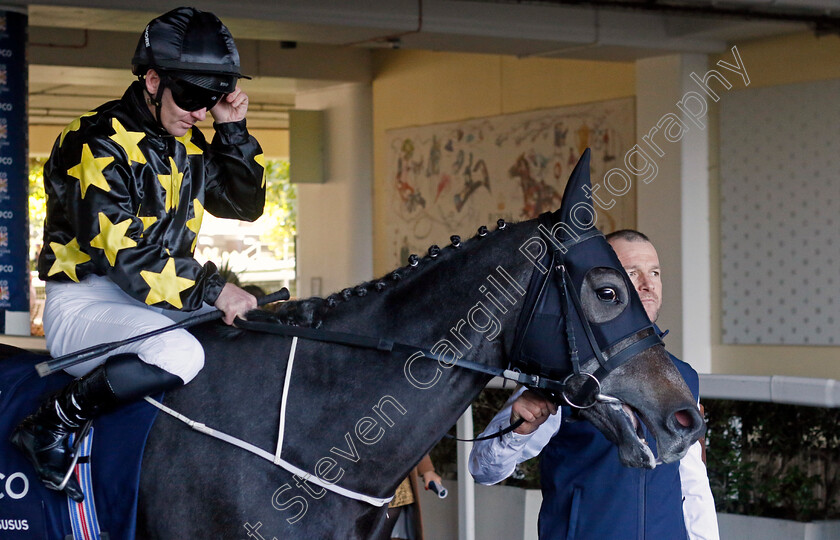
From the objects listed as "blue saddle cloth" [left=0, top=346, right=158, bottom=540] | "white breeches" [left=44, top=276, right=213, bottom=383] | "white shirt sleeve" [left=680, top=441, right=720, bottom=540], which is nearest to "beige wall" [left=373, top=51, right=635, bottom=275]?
"white shirt sleeve" [left=680, top=441, right=720, bottom=540]

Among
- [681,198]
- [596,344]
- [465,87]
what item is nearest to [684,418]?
[596,344]

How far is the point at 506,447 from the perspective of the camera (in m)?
2.60

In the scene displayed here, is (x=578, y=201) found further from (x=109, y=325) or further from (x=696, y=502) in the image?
(x=109, y=325)

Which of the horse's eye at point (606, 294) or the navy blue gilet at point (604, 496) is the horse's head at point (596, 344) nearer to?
the horse's eye at point (606, 294)

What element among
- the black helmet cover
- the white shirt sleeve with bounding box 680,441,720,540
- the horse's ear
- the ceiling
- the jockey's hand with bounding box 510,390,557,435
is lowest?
the white shirt sleeve with bounding box 680,441,720,540

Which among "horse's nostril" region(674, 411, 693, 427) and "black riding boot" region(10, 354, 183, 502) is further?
"black riding boot" region(10, 354, 183, 502)

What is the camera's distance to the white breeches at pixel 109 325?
2.40 metres

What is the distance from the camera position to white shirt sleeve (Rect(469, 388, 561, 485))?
8.48 ft

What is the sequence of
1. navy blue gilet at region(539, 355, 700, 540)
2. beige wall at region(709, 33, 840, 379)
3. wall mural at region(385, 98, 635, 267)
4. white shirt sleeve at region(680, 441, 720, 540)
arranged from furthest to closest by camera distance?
wall mural at region(385, 98, 635, 267)
beige wall at region(709, 33, 840, 379)
white shirt sleeve at region(680, 441, 720, 540)
navy blue gilet at region(539, 355, 700, 540)

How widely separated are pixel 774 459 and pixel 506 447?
85.3 inches

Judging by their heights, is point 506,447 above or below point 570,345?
below

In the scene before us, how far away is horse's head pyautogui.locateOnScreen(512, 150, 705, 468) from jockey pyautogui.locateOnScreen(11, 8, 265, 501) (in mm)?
748

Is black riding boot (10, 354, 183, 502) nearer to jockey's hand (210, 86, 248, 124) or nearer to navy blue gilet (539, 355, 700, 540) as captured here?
jockey's hand (210, 86, 248, 124)

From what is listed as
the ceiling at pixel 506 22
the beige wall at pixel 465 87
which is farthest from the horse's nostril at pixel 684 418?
the beige wall at pixel 465 87
